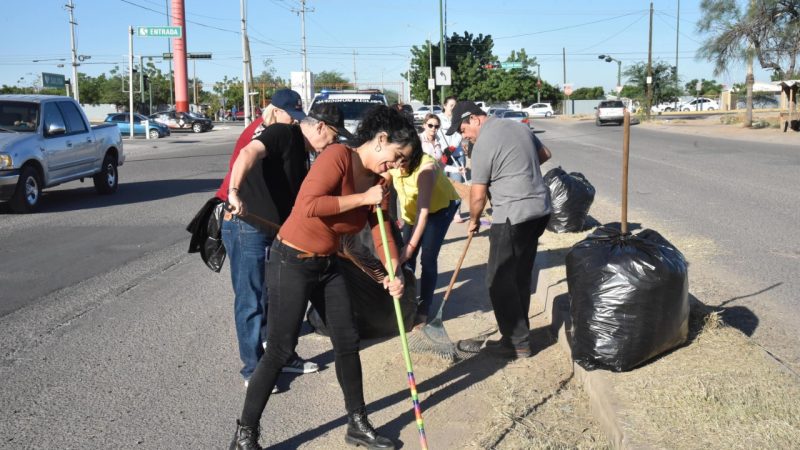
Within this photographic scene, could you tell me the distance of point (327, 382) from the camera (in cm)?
498

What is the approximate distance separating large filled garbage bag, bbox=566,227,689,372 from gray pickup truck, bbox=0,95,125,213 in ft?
34.1

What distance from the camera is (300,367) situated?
17.0ft

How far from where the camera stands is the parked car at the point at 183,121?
50.7m

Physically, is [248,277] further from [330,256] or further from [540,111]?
[540,111]

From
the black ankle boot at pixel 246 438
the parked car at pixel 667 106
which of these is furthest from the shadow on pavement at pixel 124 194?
the parked car at pixel 667 106

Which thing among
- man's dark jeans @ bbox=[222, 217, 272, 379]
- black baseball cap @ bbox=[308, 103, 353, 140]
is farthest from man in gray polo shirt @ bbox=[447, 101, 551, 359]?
man's dark jeans @ bbox=[222, 217, 272, 379]

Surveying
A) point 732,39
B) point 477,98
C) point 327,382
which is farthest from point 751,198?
point 477,98

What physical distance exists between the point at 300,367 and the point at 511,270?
1.54m

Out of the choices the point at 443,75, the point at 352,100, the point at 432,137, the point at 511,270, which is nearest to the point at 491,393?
the point at 511,270

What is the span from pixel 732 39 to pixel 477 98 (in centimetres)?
2571

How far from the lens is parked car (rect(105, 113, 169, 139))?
41312 millimetres

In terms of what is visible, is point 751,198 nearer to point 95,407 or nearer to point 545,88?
point 95,407

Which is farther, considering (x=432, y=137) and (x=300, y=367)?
(x=432, y=137)

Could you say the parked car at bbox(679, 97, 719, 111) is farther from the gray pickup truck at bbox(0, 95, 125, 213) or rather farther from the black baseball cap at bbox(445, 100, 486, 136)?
the black baseball cap at bbox(445, 100, 486, 136)
